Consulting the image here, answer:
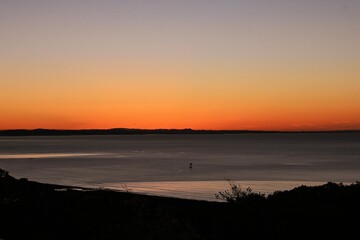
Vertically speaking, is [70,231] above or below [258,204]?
below

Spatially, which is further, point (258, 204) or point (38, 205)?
point (38, 205)

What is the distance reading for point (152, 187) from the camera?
160 feet

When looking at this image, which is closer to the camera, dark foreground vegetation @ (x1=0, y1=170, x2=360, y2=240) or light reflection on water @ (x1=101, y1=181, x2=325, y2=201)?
dark foreground vegetation @ (x1=0, y1=170, x2=360, y2=240)

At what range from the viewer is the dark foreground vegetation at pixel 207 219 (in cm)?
1198

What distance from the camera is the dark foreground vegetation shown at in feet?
39.3

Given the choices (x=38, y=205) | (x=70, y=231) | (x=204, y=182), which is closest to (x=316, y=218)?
(x=70, y=231)

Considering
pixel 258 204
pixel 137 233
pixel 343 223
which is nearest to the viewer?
pixel 137 233

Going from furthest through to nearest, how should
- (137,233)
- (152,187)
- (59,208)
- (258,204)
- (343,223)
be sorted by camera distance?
(152,187) → (59,208) → (258,204) → (343,223) → (137,233)

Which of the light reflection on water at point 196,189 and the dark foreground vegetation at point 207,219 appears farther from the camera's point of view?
the light reflection on water at point 196,189

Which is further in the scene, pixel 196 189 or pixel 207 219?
pixel 196 189

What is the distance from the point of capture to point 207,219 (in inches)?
692

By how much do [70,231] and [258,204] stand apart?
5662mm

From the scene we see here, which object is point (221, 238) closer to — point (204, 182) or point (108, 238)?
point (108, 238)

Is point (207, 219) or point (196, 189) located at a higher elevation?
point (207, 219)
